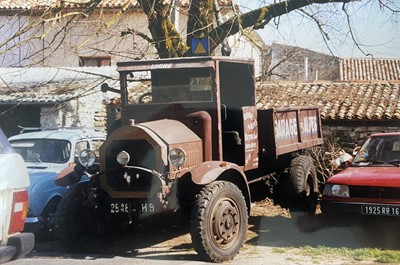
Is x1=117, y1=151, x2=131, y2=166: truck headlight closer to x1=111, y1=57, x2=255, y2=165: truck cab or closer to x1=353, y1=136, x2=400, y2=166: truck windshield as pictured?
x1=111, y1=57, x2=255, y2=165: truck cab

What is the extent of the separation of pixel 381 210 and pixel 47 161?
529 cm

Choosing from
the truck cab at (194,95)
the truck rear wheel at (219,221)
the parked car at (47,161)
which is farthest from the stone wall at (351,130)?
the truck rear wheel at (219,221)

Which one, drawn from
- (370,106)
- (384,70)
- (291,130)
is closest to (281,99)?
(370,106)

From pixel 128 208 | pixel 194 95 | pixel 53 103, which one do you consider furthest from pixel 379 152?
pixel 53 103

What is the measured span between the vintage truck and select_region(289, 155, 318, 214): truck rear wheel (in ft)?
2.68

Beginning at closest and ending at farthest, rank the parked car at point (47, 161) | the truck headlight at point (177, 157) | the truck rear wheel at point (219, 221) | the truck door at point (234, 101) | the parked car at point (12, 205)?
the parked car at point (12, 205), the truck rear wheel at point (219, 221), the truck headlight at point (177, 157), the truck door at point (234, 101), the parked car at point (47, 161)

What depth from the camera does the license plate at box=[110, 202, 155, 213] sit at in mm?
7426

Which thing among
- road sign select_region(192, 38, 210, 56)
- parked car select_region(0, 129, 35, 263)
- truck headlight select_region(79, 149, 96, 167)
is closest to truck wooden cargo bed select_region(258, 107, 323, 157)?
road sign select_region(192, 38, 210, 56)

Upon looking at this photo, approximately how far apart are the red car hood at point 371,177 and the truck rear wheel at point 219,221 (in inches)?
57.0

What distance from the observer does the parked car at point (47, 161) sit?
8.73 metres

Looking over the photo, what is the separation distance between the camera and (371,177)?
26.0 ft

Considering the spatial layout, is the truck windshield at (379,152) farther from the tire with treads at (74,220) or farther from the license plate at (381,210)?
the tire with treads at (74,220)

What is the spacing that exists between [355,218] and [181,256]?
236cm

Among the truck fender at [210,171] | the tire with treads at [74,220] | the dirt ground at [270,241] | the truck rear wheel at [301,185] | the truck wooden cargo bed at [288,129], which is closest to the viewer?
the truck fender at [210,171]
